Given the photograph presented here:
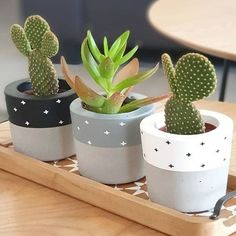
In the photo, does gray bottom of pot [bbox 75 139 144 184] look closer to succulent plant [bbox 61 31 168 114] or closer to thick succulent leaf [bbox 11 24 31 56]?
succulent plant [bbox 61 31 168 114]

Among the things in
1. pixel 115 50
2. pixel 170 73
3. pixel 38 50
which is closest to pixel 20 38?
pixel 38 50

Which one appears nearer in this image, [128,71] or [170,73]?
[170,73]

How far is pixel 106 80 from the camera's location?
810 mm

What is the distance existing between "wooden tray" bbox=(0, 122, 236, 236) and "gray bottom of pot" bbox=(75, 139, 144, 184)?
0.04ft

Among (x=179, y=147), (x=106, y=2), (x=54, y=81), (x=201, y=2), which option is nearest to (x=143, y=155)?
(x=179, y=147)

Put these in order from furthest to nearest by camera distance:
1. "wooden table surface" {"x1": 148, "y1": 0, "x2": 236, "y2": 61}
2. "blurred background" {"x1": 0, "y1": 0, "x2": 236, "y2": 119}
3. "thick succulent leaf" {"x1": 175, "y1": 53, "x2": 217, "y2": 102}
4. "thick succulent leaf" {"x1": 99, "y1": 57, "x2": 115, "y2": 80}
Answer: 1. "blurred background" {"x1": 0, "y1": 0, "x2": 236, "y2": 119}
2. "wooden table surface" {"x1": 148, "y1": 0, "x2": 236, "y2": 61}
3. "thick succulent leaf" {"x1": 99, "y1": 57, "x2": 115, "y2": 80}
4. "thick succulent leaf" {"x1": 175, "y1": 53, "x2": 217, "y2": 102}

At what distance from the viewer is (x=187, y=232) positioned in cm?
70

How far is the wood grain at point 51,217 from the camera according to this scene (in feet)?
2.41

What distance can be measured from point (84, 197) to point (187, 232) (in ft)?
0.55

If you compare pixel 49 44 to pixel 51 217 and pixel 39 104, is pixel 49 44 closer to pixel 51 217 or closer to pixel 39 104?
pixel 39 104

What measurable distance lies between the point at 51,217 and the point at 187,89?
25 centimetres

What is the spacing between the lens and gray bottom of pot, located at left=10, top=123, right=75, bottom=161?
890 millimetres

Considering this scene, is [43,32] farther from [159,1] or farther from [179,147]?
[159,1]

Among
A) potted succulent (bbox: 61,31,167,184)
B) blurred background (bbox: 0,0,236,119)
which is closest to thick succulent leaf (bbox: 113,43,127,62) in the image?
potted succulent (bbox: 61,31,167,184)
